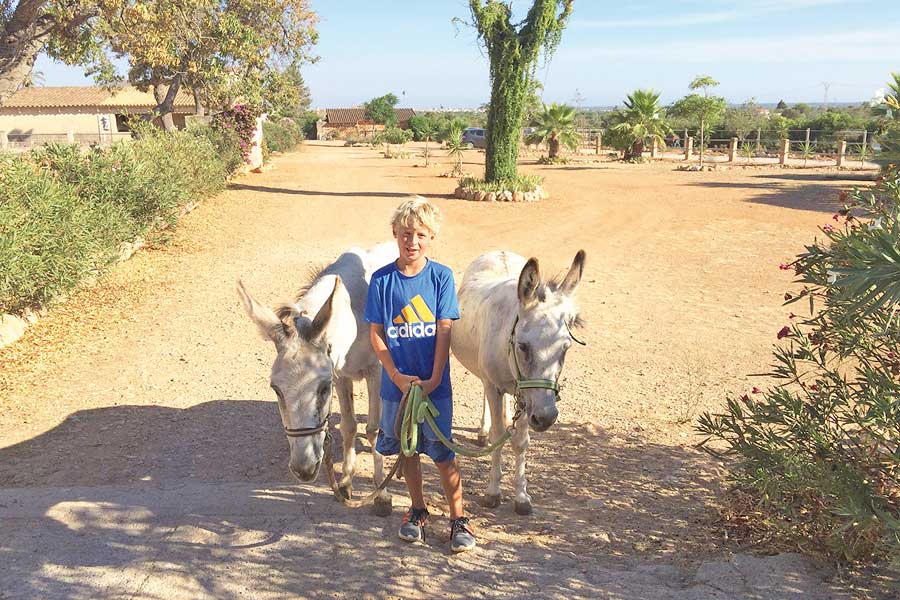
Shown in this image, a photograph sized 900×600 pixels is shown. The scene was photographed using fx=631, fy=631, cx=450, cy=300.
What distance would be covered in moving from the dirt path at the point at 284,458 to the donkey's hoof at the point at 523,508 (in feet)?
0.16

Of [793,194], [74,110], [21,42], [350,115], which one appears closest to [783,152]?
[793,194]

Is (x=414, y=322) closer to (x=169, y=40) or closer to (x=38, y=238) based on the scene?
(x=38, y=238)

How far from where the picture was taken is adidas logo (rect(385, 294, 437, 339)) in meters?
3.60

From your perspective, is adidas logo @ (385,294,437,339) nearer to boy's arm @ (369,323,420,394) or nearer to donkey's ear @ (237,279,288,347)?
boy's arm @ (369,323,420,394)

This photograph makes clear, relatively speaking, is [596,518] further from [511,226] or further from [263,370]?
[511,226]

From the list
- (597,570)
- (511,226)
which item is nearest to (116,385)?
(597,570)

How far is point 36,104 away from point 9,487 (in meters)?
46.6

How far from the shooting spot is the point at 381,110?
262ft

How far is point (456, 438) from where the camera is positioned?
17.9ft

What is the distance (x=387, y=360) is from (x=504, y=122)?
18.0m

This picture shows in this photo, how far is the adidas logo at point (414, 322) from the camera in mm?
3596

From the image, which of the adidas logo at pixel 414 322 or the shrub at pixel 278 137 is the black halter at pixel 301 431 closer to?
the adidas logo at pixel 414 322

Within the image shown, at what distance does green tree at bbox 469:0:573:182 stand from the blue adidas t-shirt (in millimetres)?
17105

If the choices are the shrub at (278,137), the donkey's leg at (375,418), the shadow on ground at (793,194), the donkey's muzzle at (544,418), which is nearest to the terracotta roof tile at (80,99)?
the shrub at (278,137)
